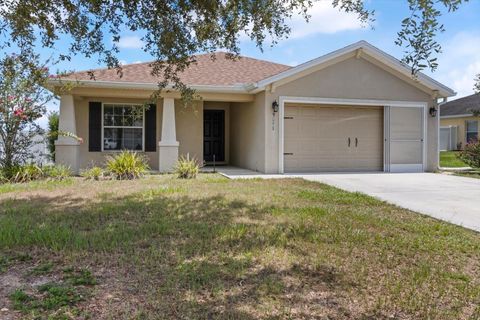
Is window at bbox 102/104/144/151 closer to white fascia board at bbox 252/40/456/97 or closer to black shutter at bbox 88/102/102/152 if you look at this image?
black shutter at bbox 88/102/102/152

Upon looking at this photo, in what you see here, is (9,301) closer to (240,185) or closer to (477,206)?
(240,185)

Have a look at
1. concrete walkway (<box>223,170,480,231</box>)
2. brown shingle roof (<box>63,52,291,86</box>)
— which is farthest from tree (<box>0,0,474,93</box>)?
brown shingle roof (<box>63,52,291,86</box>)

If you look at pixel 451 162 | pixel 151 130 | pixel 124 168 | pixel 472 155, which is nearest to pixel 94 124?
pixel 151 130

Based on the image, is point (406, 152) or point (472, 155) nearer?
point (406, 152)

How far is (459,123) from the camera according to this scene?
24344 mm

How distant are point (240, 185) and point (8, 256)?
19.9 ft

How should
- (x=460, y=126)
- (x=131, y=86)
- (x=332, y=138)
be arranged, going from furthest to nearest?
(x=460, y=126) → (x=332, y=138) → (x=131, y=86)

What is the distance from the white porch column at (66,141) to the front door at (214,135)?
5.48 m

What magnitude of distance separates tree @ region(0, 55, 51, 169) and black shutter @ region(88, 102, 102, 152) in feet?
5.43

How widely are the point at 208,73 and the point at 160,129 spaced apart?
109 inches

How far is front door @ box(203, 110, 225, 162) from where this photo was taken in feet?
54.6

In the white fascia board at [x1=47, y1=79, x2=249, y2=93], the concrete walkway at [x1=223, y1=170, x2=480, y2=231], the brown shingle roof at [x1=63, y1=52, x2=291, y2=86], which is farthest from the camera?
the brown shingle roof at [x1=63, y1=52, x2=291, y2=86]

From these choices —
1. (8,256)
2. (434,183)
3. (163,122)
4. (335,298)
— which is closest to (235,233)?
(335,298)

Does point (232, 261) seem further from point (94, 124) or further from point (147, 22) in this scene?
point (94, 124)
